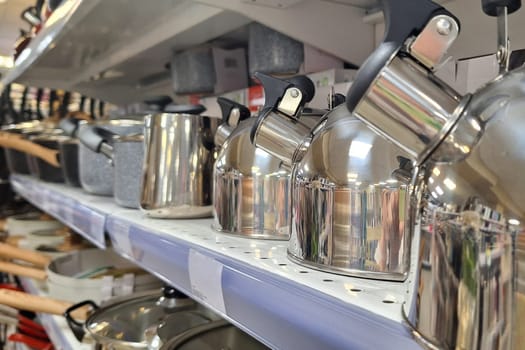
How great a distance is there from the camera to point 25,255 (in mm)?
1570

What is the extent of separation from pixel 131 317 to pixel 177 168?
0.92 ft

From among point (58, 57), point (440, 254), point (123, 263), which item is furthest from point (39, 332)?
point (440, 254)

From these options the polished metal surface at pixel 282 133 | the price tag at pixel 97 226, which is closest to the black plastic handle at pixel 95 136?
the price tag at pixel 97 226

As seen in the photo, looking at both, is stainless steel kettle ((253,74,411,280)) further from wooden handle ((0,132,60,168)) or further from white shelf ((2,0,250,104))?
wooden handle ((0,132,60,168))

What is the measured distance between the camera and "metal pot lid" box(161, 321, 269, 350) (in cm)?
71

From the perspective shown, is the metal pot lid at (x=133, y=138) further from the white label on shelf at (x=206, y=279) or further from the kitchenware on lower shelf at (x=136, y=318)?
the white label on shelf at (x=206, y=279)

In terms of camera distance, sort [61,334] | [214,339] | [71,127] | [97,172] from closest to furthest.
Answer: [214,339] < [61,334] < [97,172] < [71,127]

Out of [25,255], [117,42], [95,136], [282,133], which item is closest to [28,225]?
[25,255]

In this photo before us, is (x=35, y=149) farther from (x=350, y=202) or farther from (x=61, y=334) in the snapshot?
(x=350, y=202)

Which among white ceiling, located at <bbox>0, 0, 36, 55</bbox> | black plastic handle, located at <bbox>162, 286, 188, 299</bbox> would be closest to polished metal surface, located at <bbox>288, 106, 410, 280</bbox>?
black plastic handle, located at <bbox>162, 286, 188, 299</bbox>

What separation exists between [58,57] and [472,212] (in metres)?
1.79

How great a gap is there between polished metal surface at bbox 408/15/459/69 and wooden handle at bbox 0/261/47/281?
136cm

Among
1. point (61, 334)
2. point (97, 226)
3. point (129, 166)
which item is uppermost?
point (129, 166)

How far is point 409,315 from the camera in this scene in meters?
0.33
